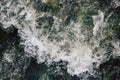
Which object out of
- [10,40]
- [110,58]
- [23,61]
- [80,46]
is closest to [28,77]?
[23,61]

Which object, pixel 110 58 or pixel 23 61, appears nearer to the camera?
pixel 110 58

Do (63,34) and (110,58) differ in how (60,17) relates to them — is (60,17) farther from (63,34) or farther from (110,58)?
(110,58)

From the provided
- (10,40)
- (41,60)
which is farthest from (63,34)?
(10,40)

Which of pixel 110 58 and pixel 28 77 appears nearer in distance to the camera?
pixel 110 58

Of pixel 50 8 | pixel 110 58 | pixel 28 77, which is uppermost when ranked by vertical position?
pixel 50 8

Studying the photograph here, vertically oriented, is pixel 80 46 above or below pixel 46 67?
above

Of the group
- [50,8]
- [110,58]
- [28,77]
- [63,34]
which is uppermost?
[50,8]

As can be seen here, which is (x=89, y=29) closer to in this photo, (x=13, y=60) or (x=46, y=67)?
(x=46, y=67)
